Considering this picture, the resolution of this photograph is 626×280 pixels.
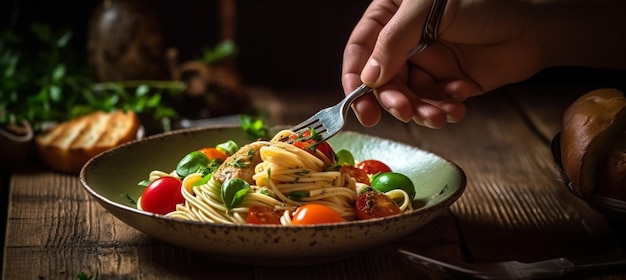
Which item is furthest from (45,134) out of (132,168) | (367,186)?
(367,186)

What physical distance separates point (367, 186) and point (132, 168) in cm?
77

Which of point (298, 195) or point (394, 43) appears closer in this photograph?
point (298, 195)

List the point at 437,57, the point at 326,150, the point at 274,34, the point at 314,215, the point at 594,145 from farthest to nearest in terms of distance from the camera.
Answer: the point at 274,34, the point at 437,57, the point at 326,150, the point at 594,145, the point at 314,215

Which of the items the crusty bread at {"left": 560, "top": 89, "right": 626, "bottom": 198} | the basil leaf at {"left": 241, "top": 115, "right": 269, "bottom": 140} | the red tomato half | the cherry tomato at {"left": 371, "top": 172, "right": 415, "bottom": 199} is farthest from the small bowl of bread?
the basil leaf at {"left": 241, "top": 115, "right": 269, "bottom": 140}

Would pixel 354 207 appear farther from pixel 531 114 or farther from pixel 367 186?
pixel 531 114

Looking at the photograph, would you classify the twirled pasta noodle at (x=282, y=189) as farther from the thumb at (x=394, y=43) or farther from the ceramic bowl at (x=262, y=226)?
the thumb at (x=394, y=43)

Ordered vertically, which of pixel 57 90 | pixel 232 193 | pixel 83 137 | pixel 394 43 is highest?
pixel 394 43

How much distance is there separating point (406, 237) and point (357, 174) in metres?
0.24

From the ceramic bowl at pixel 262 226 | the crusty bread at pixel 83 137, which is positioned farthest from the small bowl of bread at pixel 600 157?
the crusty bread at pixel 83 137

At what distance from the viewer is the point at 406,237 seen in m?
2.50

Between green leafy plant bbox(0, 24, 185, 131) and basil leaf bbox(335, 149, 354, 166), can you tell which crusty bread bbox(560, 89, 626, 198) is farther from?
green leafy plant bbox(0, 24, 185, 131)

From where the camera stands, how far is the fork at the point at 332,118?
8.16 ft

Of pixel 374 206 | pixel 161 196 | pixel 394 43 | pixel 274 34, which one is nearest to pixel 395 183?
pixel 374 206

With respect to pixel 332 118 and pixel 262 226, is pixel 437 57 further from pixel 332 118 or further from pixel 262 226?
pixel 262 226
